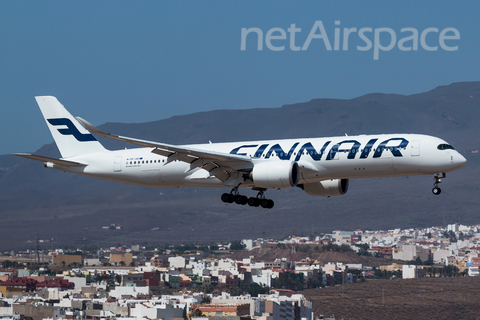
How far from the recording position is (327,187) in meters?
46.4

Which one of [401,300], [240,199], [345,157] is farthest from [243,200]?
[401,300]

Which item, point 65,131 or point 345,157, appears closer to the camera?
point 345,157

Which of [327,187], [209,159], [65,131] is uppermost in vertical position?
[65,131]

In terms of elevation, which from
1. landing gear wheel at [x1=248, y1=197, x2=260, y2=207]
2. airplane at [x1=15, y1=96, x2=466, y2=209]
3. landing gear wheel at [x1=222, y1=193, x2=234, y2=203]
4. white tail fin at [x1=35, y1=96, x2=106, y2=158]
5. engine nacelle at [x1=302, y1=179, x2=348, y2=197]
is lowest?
landing gear wheel at [x1=248, y1=197, x2=260, y2=207]

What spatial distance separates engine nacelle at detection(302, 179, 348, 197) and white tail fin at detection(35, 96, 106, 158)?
14132mm

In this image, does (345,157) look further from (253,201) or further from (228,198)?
(228,198)

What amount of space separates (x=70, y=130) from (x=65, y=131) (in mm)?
411

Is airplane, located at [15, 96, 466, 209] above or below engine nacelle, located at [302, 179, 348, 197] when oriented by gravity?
above

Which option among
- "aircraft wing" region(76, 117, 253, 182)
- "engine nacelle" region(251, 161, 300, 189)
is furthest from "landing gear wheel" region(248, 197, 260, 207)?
"engine nacelle" region(251, 161, 300, 189)

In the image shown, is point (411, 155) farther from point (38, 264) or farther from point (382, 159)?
point (38, 264)

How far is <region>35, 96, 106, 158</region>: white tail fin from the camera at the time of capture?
50.5m

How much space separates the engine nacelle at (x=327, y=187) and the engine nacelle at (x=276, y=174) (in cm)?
504

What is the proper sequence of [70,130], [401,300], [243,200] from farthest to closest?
[401,300] → [70,130] → [243,200]

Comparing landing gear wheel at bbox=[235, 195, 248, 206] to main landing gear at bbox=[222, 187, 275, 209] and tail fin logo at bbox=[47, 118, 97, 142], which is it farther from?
tail fin logo at bbox=[47, 118, 97, 142]
